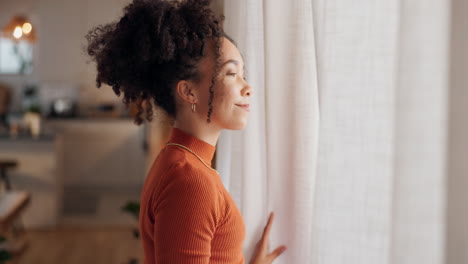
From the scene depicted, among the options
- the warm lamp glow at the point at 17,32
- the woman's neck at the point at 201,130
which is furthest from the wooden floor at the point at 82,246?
the woman's neck at the point at 201,130

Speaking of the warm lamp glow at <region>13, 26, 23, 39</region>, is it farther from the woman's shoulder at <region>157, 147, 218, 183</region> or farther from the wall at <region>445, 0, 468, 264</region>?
the wall at <region>445, 0, 468, 264</region>

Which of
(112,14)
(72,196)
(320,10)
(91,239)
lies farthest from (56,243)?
(320,10)

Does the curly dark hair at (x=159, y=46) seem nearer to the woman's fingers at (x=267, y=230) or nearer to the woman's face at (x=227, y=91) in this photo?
the woman's face at (x=227, y=91)

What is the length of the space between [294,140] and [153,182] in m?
0.28

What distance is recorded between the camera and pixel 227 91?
92 centimetres

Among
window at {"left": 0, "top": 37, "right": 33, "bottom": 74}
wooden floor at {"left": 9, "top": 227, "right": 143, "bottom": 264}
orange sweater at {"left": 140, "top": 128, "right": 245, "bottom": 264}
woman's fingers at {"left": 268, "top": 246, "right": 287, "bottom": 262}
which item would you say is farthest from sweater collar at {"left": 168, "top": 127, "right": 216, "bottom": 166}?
window at {"left": 0, "top": 37, "right": 33, "bottom": 74}

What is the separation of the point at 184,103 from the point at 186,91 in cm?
3

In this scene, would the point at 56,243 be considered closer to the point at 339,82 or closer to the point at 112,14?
the point at 112,14

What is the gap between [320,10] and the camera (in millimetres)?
774

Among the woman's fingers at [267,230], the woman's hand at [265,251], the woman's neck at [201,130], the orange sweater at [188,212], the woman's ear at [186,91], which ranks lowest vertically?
the woman's hand at [265,251]

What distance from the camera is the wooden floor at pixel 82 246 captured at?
151 inches

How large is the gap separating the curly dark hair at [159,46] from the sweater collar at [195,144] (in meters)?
0.05

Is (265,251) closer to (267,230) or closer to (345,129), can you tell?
(267,230)

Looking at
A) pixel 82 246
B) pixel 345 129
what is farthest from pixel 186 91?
pixel 82 246
